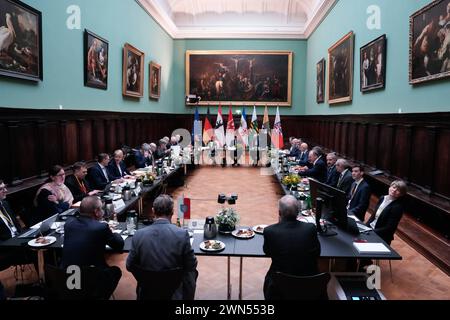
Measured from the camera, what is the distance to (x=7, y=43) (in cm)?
586

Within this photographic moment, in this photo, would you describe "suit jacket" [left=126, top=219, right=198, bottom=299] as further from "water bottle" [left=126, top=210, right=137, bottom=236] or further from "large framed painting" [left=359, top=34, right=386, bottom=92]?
"large framed painting" [left=359, top=34, right=386, bottom=92]

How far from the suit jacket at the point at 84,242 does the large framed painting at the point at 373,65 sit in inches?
286

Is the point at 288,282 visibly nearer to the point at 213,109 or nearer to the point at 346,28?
the point at 346,28

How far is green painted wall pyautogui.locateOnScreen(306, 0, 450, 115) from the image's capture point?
21.3 feet

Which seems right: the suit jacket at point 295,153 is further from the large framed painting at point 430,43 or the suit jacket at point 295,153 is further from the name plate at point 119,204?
the name plate at point 119,204

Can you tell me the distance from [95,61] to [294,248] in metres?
7.78

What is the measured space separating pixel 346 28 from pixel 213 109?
335 inches

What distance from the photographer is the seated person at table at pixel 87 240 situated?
345 cm

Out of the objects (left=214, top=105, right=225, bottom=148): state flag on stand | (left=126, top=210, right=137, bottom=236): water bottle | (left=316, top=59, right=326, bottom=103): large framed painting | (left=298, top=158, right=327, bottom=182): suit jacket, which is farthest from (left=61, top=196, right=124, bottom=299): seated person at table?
(left=316, top=59, right=326, bottom=103): large framed painting

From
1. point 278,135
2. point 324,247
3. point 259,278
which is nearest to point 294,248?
point 324,247

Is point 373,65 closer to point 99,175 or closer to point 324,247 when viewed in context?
point 324,247

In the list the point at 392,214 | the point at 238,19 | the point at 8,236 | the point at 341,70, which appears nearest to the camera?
the point at 8,236

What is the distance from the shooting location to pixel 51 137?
7.31m

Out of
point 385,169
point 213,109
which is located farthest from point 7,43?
point 213,109
